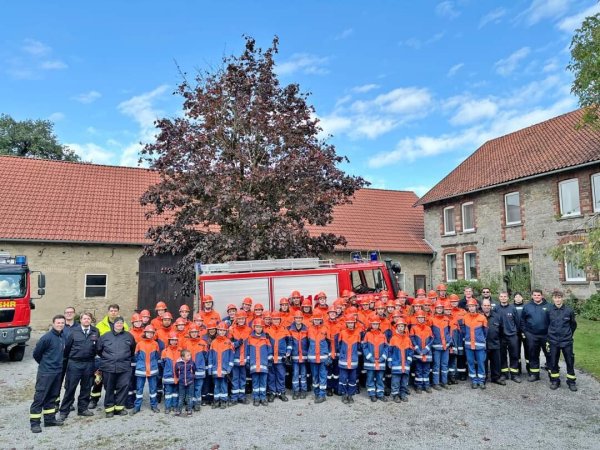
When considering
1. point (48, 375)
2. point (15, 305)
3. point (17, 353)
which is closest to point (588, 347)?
point (48, 375)

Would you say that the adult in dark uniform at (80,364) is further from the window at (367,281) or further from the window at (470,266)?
the window at (470,266)

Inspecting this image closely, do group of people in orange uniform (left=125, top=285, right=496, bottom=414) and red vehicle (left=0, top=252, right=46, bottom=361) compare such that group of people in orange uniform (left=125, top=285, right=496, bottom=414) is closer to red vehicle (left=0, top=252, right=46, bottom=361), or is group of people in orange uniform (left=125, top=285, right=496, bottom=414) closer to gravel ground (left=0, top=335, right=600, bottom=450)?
gravel ground (left=0, top=335, right=600, bottom=450)

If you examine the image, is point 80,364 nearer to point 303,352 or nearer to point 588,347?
point 303,352

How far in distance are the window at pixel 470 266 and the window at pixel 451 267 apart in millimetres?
623

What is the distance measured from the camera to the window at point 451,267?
2303 centimetres

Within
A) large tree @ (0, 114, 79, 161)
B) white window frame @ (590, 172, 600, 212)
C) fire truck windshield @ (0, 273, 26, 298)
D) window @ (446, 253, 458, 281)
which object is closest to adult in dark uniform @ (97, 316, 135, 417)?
fire truck windshield @ (0, 273, 26, 298)

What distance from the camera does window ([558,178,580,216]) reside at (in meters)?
17.9

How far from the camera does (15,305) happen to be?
11.4 m

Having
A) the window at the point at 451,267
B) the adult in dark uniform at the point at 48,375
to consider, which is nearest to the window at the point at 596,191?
the window at the point at 451,267

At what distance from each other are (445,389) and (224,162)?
7.03 meters

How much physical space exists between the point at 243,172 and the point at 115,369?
593 centimetres

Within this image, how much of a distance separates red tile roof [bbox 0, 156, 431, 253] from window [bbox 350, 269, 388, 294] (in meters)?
10.7

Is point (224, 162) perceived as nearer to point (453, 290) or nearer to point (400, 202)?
point (453, 290)

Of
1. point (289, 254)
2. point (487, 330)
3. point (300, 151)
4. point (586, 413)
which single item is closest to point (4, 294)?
point (289, 254)
